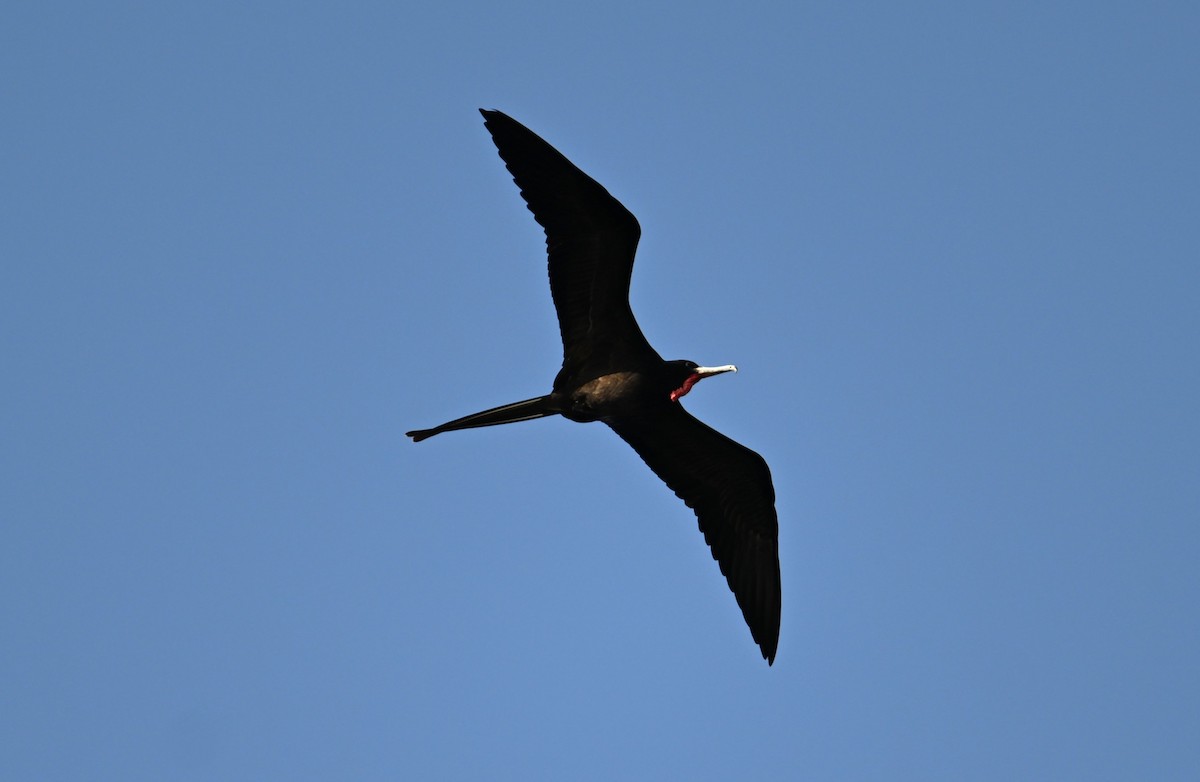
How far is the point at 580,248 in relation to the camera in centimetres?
1120

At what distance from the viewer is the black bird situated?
11.0 meters

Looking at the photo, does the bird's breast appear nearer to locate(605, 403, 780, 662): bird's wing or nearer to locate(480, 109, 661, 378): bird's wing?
locate(480, 109, 661, 378): bird's wing

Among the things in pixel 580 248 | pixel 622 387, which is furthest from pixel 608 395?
pixel 580 248

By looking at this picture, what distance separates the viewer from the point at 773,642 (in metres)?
12.1

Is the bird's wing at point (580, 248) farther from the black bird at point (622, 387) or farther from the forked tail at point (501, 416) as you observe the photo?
the forked tail at point (501, 416)

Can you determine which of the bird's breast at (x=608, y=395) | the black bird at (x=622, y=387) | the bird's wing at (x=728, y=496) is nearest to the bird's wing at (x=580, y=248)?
the black bird at (x=622, y=387)

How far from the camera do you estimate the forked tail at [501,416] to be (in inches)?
434

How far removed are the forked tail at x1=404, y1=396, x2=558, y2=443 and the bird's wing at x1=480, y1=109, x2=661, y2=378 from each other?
39 cm

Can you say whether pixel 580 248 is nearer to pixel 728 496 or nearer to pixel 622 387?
pixel 622 387

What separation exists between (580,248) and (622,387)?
47.6 inches

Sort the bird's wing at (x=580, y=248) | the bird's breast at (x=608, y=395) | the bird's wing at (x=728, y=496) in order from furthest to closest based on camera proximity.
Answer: the bird's wing at (x=728, y=496)
the bird's breast at (x=608, y=395)
the bird's wing at (x=580, y=248)

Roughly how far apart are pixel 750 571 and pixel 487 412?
115 inches

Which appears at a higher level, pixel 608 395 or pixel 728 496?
pixel 608 395

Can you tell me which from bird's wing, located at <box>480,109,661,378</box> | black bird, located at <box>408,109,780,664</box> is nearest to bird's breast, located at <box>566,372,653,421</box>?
black bird, located at <box>408,109,780,664</box>
